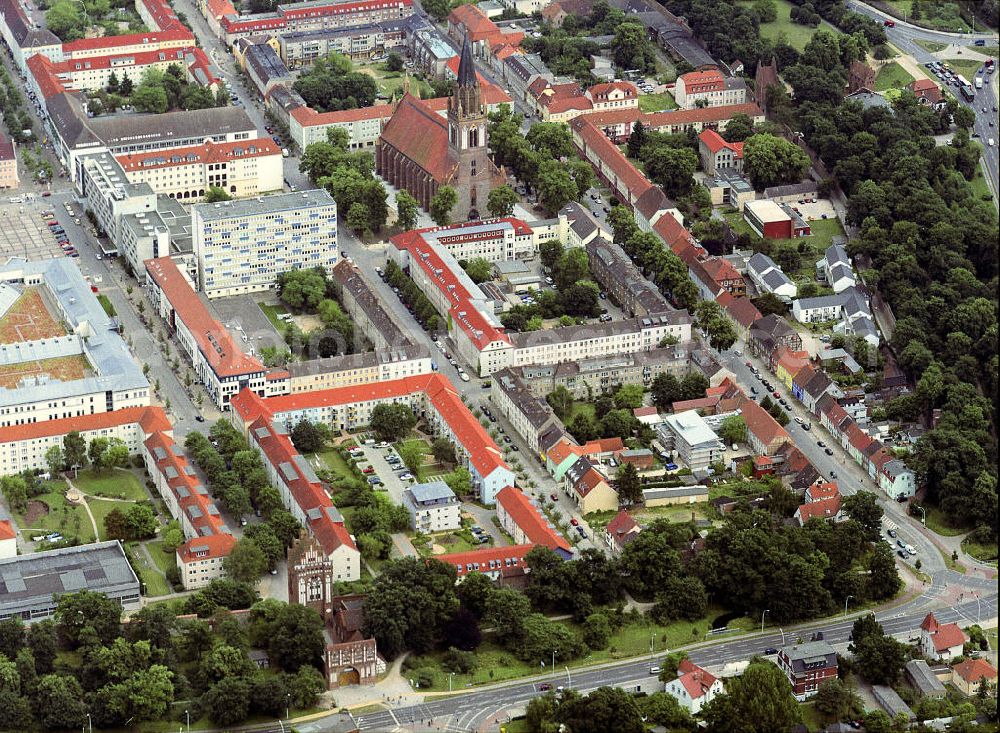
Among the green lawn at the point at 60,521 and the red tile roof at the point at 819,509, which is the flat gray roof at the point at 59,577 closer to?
the green lawn at the point at 60,521

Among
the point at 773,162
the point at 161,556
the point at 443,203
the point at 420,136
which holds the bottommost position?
the point at 773,162

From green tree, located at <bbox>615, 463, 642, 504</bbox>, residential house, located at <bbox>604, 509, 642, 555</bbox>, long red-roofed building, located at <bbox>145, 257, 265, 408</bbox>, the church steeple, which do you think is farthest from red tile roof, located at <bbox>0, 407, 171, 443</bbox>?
the church steeple

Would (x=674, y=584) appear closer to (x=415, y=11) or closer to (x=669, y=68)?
(x=669, y=68)

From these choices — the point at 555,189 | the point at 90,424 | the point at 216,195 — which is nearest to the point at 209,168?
the point at 216,195

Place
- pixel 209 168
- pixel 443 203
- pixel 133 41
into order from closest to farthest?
pixel 443 203, pixel 209 168, pixel 133 41

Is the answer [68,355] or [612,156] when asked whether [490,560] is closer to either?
[68,355]

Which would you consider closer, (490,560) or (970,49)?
(490,560)

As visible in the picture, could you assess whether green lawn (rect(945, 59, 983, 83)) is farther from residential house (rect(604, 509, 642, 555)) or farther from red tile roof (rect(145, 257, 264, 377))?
residential house (rect(604, 509, 642, 555))

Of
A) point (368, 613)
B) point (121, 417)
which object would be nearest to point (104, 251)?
point (121, 417)
